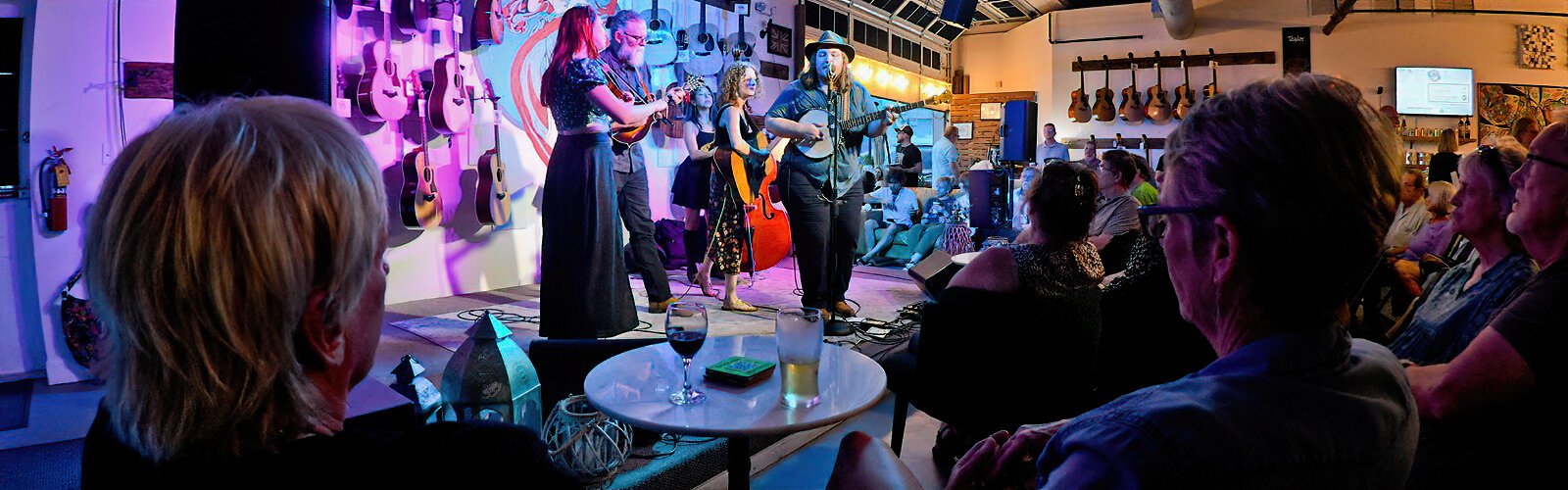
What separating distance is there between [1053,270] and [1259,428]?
151 cm

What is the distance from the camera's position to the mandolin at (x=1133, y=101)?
483 inches

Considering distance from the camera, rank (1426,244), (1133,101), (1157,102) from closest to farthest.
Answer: (1426,244) < (1157,102) < (1133,101)

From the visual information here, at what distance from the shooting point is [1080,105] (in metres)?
12.6

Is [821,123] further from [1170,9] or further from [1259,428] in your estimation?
[1170,9]

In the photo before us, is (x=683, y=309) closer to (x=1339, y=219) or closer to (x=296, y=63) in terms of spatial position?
(x=296, y=63)

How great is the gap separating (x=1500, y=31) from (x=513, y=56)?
13.3 meters

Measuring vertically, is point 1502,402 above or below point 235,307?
below

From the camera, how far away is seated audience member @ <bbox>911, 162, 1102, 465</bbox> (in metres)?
2.19

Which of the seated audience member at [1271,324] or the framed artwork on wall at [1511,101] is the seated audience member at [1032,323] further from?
the framed artwork on wall at [1511,101]

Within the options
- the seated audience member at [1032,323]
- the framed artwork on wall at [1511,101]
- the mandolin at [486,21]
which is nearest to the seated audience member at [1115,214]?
the seated audience member at [1032,323]

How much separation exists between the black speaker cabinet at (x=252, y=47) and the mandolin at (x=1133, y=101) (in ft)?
40.7

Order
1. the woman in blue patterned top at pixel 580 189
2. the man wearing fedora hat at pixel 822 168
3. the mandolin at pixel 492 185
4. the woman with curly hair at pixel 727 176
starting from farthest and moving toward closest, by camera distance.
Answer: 1. the mandolin at pixel 492 185
2. the woman with curly hair at pixel 727 176
3. the man wearing fedora hat at pixel 822 168
4. the woman in blue patterned top at pixel 580 189

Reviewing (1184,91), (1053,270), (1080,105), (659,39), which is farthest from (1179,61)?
(1053,270)

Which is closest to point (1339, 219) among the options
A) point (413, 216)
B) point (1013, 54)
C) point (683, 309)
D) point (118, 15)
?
point (683, 309)
